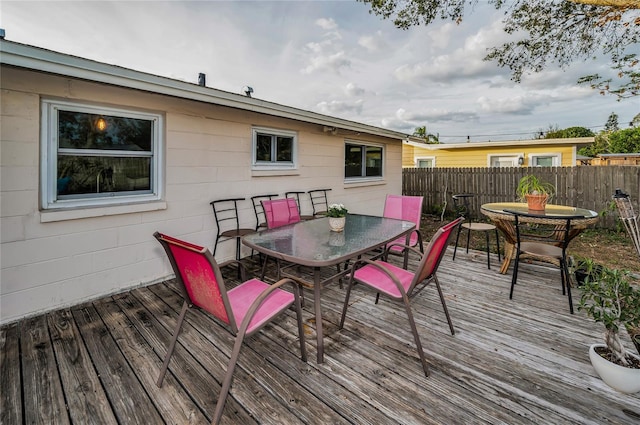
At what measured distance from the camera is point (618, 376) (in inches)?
65.5

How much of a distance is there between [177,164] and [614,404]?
4476mm

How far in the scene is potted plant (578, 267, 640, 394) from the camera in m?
1.66

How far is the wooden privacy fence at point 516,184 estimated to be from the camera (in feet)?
21.6

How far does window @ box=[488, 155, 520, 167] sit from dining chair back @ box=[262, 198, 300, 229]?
1091cm

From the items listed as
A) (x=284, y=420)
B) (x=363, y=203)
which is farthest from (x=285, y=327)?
(x=363, y=203)

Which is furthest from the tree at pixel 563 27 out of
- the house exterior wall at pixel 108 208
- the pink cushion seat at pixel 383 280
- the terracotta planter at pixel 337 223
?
the pink cushion seat at pixel 383 280

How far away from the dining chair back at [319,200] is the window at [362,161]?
3.36 feet

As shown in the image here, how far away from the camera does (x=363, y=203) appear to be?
279 inches

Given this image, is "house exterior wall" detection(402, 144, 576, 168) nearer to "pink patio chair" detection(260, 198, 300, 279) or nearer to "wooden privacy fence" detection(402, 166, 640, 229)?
"wooden privacy fence" detection(402, 166, 640, 229)

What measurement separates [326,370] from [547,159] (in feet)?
42.2

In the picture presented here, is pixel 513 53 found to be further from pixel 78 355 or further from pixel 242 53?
pixel 78 355

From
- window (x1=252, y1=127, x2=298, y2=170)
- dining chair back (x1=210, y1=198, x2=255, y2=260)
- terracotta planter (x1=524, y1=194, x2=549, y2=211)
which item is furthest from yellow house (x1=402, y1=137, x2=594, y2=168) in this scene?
dining chair back (x1=210, y1=198, x2=255, y2=260)

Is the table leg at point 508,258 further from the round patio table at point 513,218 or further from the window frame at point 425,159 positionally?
the window frame at point 425,159

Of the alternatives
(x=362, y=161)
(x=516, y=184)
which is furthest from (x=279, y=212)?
(x=516, y=184)
